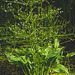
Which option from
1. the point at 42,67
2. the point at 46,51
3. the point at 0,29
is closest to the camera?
the point at 42,67

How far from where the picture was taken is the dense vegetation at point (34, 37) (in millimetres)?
2516

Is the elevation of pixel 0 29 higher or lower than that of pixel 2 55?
higher

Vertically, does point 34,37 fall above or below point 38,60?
above

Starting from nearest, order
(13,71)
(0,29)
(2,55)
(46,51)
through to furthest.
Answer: (46,51), (13,71), (2,55), (0,29)

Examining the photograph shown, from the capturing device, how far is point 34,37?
2467 mm

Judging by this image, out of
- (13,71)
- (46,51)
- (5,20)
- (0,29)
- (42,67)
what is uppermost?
(5,20)

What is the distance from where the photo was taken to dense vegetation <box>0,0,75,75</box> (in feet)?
8.25

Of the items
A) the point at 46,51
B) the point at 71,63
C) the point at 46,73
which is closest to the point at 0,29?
the point at 46,51

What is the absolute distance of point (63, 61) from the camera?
3248mm

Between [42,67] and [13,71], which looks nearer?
[42,67]

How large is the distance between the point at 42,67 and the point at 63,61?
0.89 meters

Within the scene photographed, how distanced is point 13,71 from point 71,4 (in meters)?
2.22

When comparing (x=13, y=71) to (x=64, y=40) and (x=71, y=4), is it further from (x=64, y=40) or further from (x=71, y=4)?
(x=71, y=4)

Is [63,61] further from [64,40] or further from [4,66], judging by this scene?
[4,66]
